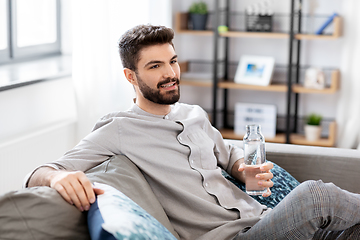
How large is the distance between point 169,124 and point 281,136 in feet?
7.63

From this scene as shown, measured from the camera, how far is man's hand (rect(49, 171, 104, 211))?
1.22m

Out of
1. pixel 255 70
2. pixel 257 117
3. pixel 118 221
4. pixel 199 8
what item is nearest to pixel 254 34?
pixel 255 70

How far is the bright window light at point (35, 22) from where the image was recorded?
3018 mm

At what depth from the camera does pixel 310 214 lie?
1.37m

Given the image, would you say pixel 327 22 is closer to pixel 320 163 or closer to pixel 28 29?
pixel 320 163

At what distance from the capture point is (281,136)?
12.6 ft

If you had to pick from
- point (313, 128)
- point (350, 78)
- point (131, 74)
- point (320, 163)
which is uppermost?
point (131, 74)

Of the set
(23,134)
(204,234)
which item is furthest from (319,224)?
(23,134)

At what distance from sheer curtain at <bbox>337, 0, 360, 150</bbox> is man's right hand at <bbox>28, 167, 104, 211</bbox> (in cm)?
279

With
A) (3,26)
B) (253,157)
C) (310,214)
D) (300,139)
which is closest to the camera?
(310,214)

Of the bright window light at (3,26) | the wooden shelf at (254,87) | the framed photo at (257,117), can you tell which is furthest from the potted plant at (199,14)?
the bright window light at (3,26)

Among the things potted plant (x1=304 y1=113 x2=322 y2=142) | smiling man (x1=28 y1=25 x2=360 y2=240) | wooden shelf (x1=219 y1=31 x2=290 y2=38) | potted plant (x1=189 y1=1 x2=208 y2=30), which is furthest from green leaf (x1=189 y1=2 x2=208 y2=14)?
smiling man (x1=28 y1=25 x2=360 y2=240)

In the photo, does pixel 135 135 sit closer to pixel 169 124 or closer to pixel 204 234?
pixel 169 124

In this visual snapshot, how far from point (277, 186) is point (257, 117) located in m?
2.02
